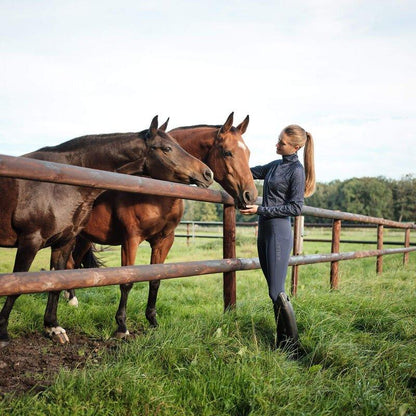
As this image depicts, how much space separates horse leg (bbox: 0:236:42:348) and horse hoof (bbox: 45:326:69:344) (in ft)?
1.32

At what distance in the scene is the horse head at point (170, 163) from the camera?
3752 mm

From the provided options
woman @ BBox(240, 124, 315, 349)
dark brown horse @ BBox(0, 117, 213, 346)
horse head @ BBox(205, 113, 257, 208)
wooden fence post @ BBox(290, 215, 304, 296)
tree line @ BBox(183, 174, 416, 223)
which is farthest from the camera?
tree line @ BBox(183, 174, 416, 223)

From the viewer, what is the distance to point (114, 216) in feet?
13.9

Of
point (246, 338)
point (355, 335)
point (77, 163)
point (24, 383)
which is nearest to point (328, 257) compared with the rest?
point (355, 335)

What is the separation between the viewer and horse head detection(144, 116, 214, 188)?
3752mm

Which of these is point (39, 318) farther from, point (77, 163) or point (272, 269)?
point (272, 269)

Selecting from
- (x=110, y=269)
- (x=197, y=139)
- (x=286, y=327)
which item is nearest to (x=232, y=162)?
(x=197, y=139)

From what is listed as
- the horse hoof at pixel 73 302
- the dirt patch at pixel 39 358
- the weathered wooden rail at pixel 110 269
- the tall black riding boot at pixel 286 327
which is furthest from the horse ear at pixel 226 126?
the horse hoof at pixel 73 302

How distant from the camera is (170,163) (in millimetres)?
3787

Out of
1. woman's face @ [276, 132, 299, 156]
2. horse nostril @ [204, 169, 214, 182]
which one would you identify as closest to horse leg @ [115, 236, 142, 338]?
horse nostril @ [204, 169, 214, 182]

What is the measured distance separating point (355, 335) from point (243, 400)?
4.54ft

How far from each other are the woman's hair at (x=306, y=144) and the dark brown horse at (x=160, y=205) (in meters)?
0.56

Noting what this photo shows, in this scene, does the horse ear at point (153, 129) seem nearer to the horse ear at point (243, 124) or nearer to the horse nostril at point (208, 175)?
the horse nostril at point (208, 175)

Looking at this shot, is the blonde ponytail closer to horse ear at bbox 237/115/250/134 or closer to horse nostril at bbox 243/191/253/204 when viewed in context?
horse nostril at bbox 243/191/253/204
